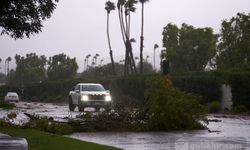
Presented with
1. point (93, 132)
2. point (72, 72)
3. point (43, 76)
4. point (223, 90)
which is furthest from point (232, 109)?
point (43, 76)

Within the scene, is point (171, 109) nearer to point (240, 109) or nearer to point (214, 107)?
point (240, 109)

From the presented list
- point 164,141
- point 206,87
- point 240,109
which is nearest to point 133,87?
point 206,87

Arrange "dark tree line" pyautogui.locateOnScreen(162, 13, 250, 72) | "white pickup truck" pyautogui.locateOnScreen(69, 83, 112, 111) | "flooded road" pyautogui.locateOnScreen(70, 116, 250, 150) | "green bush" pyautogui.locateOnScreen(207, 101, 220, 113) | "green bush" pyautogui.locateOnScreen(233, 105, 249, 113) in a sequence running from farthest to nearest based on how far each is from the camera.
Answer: "dark tree line" pyautogui.locateOnScreen(162, 13, 250, 72) → "green bush" pyautogui.locateOnScreen(207, 101, 220, 113) → "green bush" pyautogui.locateOnScreen(233, 105, 249, 113) → "white pickup truck" pyautogui.locateOnScreen(69, 83, 112, 111) → "flooded road" pyautogui.locateOnScreen(70, 116, 250, 150)

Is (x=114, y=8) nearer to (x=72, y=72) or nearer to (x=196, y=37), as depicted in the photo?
(x=196, y=37)

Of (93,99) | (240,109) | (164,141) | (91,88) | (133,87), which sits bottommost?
(164,141)

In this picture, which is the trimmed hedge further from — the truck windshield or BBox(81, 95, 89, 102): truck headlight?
BBox(81, 95, 89, 102): truck headlight

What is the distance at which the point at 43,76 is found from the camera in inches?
5423

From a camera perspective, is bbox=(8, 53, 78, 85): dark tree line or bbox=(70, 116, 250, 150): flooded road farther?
bbox=(8, 53, 78, 85): dark tree line

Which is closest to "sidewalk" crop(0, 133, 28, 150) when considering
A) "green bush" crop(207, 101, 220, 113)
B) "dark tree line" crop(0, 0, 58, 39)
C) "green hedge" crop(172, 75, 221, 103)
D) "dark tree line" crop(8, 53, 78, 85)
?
"dark tree line" crop(0, 0, 58, 39)

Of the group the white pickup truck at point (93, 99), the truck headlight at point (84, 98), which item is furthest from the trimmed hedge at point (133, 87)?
the truck headlight at point (84, 98)

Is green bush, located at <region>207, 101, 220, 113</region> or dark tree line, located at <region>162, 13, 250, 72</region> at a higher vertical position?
dark tree line, located at <region>162, 13, 250, 72</region>

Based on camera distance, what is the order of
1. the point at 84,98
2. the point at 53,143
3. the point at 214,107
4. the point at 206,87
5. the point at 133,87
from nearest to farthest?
the point at 53,143, the point at 84,98, the point at 214,107, the point at 206,87, the point at 133,87

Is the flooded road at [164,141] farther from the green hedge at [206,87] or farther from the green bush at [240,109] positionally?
the green hedge at [206,87]

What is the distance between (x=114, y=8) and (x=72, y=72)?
4068 cm
